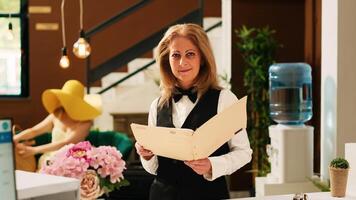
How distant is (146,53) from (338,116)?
424 centimetres

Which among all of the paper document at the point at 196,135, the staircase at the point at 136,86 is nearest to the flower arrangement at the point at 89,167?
the paper document at the point at 196,135

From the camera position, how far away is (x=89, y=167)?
6.62ft

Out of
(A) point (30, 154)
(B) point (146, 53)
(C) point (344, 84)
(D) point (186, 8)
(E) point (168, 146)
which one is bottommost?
(A) point (30, 154)

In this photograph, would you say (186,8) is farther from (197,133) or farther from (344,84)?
(197,133)

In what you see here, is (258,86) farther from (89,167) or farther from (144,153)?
(89,167)

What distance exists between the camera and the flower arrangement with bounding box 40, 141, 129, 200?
6.37ft

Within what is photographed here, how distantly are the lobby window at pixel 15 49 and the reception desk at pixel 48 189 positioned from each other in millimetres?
6399

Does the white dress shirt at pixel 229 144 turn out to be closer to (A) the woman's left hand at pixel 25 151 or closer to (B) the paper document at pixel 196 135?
(B) the paper document at pixel 196 135

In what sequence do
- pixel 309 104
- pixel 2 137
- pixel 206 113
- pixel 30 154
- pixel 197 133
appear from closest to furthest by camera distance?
pixel 2 137
pixel 197 133
pixel 206 113
pixel 309 104
pixel 30 154

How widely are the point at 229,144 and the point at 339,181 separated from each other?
47 cm

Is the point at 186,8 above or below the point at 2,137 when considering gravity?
above

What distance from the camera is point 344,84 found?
3.70 m

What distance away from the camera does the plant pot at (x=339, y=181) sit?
87.2 inches

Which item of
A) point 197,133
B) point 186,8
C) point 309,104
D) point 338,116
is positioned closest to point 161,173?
point 197,133
